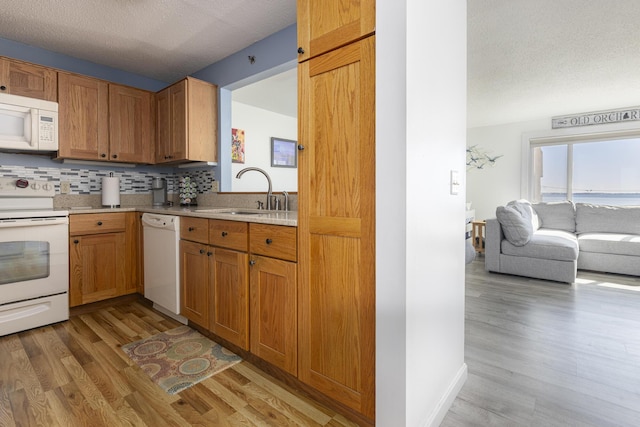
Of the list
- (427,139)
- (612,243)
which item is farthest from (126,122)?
(612,243)

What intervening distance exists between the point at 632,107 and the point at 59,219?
7.16m

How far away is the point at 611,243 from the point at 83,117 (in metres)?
5.90

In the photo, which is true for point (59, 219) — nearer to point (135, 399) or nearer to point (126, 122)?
point (126, 122)

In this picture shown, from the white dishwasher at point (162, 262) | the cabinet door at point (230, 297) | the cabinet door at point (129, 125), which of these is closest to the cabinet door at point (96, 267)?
the white dishwasher at point (162, 262)

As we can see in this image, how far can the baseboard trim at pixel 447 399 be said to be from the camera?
135 centimetres

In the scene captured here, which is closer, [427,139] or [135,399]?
[427,139]

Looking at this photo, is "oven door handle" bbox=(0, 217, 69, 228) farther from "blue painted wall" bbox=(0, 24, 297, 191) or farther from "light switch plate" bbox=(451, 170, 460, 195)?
"light switch plate" bbox=(451, 170, 460, 195)

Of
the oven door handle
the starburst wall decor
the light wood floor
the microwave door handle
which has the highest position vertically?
the starburst wall decor

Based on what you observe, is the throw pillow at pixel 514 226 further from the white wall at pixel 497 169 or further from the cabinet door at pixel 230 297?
the cabinet door at pixel 230 297

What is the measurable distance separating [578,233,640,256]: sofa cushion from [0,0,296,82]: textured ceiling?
171 inches

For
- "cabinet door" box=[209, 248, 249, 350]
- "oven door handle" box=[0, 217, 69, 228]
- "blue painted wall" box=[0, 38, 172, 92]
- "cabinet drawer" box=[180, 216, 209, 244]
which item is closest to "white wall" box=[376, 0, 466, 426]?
"cabinet door" box=[209, 248, 249, 350]

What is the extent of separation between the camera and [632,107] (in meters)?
4.66

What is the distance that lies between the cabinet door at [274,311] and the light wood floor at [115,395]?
166 millimetres

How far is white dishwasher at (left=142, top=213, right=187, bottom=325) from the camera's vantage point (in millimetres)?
2398
